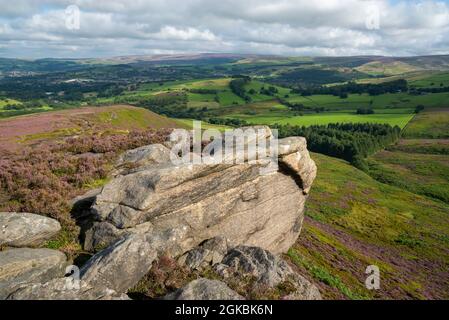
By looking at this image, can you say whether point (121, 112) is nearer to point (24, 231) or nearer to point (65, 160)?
point (65, 160)

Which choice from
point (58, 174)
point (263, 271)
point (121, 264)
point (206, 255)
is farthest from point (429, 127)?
point (121, 264)

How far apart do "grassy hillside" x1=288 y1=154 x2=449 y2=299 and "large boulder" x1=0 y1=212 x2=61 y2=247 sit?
823 inches

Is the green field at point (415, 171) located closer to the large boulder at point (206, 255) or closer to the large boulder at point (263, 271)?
the large boulder at point (263, 271)

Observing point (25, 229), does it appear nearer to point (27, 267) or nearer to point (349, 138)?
point (27, 267)

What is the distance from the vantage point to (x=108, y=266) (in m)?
16.3

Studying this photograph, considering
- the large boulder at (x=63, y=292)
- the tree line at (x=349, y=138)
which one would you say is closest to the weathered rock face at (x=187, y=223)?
the large boulder at (x=63, y=292)

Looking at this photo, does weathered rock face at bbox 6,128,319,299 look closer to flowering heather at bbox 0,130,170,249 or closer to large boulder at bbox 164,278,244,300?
large boulder at bbox 164,278,244,300

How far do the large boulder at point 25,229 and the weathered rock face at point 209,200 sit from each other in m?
2.17

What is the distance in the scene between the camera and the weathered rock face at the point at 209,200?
20984 mm

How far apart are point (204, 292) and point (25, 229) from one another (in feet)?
35.4

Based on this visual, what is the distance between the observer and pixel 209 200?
24391mm

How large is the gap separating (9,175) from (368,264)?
127 ft

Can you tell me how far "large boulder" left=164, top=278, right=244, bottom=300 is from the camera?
14.7 m
